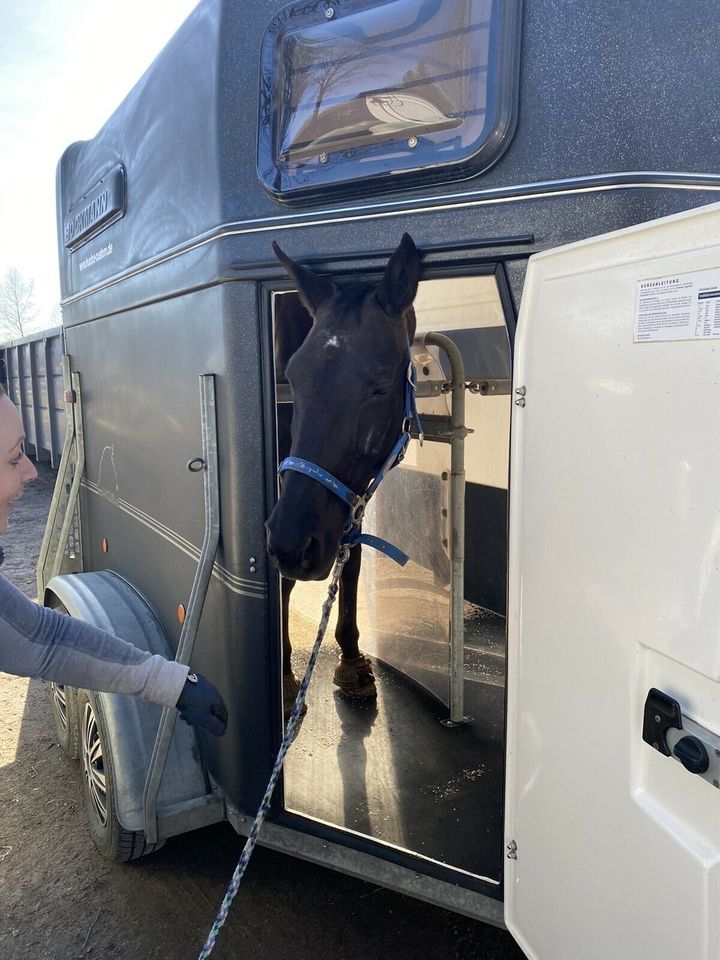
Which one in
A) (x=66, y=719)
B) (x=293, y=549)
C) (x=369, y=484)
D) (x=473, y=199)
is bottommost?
(x=66, y=719)

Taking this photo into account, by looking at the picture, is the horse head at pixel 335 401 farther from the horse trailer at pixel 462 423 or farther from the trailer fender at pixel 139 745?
the trailer fender at pixel 139 745

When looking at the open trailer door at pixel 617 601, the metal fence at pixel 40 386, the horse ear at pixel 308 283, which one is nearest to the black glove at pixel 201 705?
the open trailer door at pixel 617 601

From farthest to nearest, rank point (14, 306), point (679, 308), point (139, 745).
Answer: point (14, 306), point (139, 745), point (679, 308)

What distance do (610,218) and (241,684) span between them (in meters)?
1.80

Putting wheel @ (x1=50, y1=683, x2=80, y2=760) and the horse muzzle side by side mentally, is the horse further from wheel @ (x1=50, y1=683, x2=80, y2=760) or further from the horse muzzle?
wheel @ (x1=50, y1=683, x2=80, y2=760)

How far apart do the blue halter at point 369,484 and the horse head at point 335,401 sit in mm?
22

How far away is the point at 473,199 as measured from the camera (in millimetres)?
1709

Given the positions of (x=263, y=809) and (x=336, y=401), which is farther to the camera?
(x=336, y=401)

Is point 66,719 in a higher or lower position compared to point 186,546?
lower

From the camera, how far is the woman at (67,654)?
1.68m

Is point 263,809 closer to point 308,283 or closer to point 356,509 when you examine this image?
point 356,509

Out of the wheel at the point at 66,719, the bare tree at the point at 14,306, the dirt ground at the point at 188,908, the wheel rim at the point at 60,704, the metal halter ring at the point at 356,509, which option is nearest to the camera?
the metal halter ring at the point at 356,509

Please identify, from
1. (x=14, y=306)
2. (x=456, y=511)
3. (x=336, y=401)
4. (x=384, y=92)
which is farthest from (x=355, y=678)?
(x=14, y=306)

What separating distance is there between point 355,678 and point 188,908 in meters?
1.34
